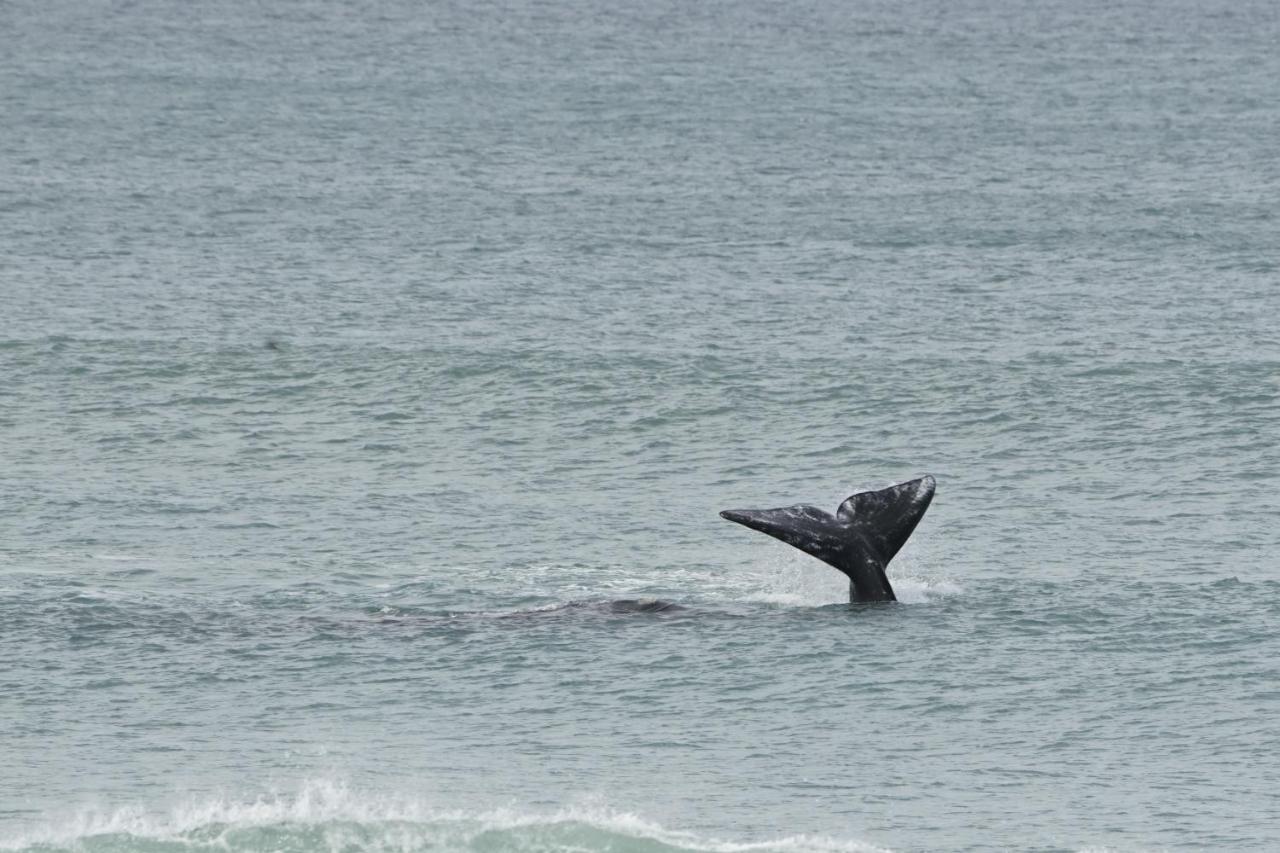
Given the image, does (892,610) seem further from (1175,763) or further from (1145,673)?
(1175,763)

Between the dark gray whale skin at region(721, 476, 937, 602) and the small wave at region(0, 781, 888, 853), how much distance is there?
8.69m

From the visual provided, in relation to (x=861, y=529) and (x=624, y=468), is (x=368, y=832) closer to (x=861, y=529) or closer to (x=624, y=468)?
(x=861, y=529)

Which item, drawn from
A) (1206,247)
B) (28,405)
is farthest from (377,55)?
(28,405)

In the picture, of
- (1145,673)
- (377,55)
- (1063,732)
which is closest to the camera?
(1063,732)

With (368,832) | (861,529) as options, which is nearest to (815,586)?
(861,529)

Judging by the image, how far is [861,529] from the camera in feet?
123

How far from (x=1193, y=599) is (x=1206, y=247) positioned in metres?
36.2

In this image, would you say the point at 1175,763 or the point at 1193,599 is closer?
the point at 1175,763

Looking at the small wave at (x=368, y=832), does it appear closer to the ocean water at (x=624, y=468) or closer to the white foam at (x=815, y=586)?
the ocean water at (x=624, y=468)

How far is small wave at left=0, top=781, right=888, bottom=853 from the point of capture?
92.3 feet

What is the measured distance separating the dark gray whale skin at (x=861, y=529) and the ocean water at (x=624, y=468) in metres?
0.69

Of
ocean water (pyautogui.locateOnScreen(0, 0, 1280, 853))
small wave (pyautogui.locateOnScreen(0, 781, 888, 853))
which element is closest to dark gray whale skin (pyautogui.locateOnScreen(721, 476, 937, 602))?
ocean water (pyautogui.locateOnScreen(0, 0, 1280, 853))

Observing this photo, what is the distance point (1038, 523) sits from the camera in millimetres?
43938

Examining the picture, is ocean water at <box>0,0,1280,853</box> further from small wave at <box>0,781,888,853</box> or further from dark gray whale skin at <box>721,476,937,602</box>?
dark gray whale skin at <box>721,476,937,602</box>
